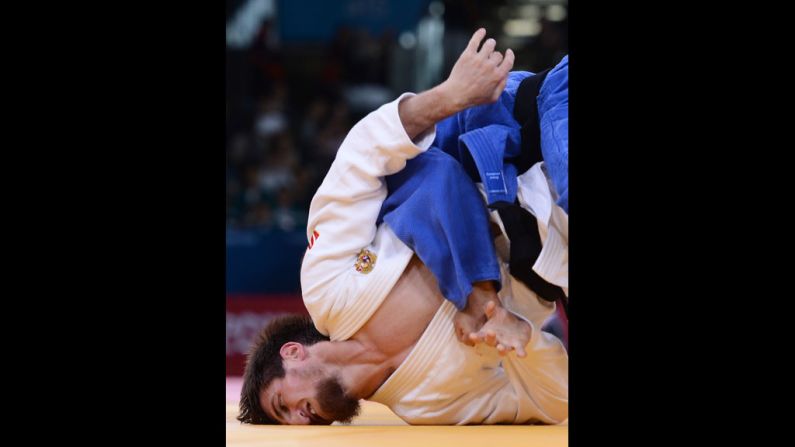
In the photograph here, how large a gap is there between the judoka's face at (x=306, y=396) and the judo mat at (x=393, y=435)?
49 mm

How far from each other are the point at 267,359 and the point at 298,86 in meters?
3.50

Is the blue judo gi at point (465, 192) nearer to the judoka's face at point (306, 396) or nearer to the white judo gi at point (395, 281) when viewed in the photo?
the white judo gi at point (395, 281)

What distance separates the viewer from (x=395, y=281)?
2.39 meters

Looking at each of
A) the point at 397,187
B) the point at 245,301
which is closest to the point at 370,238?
the point at 397,187

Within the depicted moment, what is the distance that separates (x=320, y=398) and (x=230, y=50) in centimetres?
366

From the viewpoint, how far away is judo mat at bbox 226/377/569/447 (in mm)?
2205

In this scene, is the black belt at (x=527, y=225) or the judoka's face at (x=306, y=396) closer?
the black belt at (x=527, y=225)

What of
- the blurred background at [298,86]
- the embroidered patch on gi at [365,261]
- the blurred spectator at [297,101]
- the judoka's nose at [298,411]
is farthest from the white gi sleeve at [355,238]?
the blurred spectator at [297,101]

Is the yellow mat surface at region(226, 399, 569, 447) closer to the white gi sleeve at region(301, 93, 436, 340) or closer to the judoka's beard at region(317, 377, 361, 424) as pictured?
the judoka's beard at region(317, 377, 361, 424)

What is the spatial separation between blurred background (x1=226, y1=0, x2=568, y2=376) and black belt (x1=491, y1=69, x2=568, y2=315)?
266cm

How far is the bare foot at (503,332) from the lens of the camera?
2289 millimetres

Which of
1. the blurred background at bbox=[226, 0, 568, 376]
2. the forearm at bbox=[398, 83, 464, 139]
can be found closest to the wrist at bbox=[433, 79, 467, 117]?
the forearm at bbox=[398, 83, 464, 139]

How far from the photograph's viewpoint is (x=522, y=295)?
8.02ft

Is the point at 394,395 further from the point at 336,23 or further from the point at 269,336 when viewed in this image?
the point at 336,23
